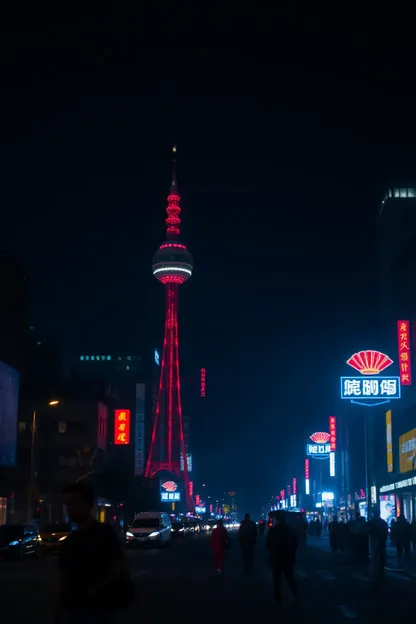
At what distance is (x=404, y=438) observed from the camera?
227 feet

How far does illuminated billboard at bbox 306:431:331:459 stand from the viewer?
132875mm

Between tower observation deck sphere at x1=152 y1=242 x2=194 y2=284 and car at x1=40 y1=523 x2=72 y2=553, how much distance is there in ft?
291

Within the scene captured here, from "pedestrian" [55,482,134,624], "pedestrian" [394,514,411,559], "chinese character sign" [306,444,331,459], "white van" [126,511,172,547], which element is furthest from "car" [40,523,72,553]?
"chinese character sign" [306,444,331,459]

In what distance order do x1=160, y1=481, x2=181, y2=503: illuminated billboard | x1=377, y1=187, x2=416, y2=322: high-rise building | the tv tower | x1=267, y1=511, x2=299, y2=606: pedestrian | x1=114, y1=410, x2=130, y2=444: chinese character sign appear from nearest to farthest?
x1=267, y1=511, x2=299, y2=606: pedestrian
x1=114, y1=410, x2=130, y2=444: chinese character sign
x1=377, y1=187, x2=416, y2=322: high-rise building
the tv tower
x1=160, y1=481, x2=181, y2=503: illuminated billboard

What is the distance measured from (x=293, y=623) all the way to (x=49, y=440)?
72.3 meters

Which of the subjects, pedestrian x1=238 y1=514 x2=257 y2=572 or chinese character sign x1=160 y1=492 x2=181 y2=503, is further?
chinese character sign x1=160 y1=492 x2=181 y2=503

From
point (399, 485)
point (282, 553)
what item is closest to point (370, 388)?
point (399, 485)

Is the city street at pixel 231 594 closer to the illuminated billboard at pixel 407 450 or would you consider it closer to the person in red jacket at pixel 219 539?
the person in red jacket at pixel 219 539

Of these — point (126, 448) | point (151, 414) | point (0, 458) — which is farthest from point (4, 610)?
point (151, 414)

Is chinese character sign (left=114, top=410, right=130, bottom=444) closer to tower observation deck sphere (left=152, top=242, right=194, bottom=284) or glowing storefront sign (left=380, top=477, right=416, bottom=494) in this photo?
glowing storefront sign (left=380, top=477, right=416, bottom=494)

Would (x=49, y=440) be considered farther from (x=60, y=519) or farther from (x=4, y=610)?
(x=4, y=610)

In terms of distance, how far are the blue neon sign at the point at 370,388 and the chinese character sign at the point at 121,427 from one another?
4009 cm

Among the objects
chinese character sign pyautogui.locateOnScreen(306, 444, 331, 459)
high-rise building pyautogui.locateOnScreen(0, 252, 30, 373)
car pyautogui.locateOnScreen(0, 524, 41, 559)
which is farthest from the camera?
chinese character sign pyautogui.locateOnScreen(306, 444, 331, 459)

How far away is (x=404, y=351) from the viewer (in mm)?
69750
